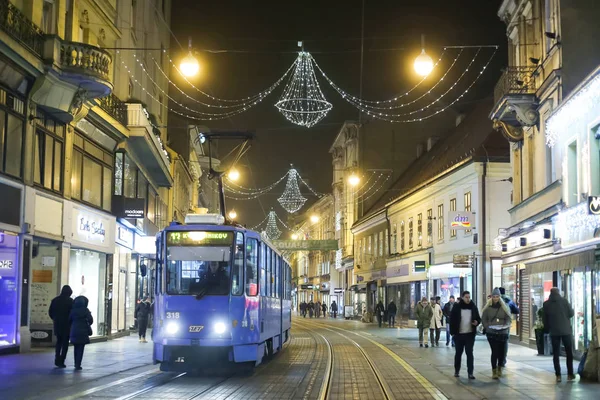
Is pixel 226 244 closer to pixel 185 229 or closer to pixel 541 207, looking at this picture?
pixel 185 229

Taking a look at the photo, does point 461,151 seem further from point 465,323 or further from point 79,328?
point 79,328

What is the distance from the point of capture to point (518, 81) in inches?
1034

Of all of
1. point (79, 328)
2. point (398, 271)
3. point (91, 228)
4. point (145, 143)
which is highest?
point (145, 143)

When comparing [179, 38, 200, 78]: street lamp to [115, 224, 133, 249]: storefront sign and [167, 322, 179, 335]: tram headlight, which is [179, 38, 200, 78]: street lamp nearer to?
[167, 322, 179, 335]: tram headlight

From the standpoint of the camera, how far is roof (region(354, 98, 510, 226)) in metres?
38.7

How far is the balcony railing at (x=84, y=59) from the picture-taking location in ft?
74.6

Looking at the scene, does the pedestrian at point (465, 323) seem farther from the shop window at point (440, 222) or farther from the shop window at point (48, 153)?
the shop window at point (440, 222)

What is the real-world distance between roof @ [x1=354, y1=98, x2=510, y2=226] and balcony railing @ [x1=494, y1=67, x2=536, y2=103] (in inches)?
407

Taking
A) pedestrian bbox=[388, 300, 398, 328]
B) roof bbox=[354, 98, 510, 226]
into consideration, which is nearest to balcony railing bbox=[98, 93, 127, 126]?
roof bbox=[354, 98, 510, 226]

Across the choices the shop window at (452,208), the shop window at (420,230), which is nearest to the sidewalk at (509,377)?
the shop window at (452,208)

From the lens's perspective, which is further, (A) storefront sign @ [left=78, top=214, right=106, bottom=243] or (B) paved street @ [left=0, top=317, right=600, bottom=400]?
(A) storefront sign @ [left=78, top=214, right=106, bottom=243]

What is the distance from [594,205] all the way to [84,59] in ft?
46.4

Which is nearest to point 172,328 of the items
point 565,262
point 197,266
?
point 197,266

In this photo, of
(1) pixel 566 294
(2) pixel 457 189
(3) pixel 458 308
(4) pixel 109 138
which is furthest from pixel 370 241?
(3) pixel 458 308
